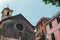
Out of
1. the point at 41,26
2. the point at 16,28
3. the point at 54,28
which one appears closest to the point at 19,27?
the point at 16,28

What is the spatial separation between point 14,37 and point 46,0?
573 inches

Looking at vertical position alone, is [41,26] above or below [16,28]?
below

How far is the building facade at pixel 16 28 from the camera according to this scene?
89.7 ft

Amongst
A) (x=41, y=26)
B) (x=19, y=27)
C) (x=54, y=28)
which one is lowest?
(x=41, y=26)

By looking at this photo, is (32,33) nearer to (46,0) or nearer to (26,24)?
(26,24)

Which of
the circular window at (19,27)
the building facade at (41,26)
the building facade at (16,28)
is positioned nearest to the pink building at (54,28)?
the building facade at (16,28)

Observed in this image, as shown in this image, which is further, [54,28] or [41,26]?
[41,26]

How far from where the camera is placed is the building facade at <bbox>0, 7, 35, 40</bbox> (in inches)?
1077

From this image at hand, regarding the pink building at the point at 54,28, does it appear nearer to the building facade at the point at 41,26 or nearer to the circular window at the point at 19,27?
the building facade at the point at 41,26

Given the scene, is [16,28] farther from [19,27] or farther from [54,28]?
[54,28]

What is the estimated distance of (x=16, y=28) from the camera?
2878 cm

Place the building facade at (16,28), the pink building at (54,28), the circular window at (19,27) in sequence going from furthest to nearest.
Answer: the circular window at (19,27), the pink building at (54,28), the building facade at (16,28)

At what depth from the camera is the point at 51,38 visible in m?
30.3

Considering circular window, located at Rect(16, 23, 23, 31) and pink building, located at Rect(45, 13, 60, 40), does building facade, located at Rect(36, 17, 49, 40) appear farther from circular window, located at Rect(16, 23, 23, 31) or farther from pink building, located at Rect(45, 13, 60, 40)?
circular window, located at Rect(16, 23, 23, 31)
